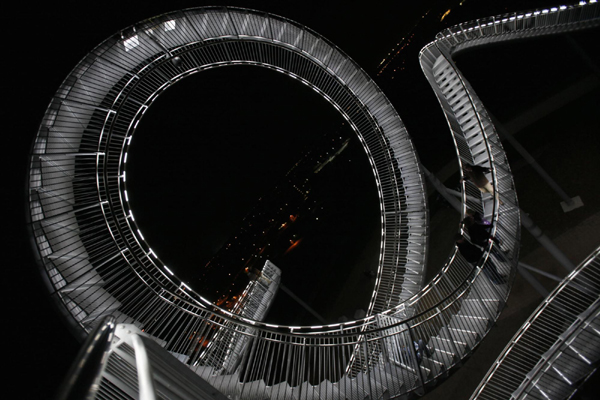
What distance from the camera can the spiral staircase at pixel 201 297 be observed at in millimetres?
6680

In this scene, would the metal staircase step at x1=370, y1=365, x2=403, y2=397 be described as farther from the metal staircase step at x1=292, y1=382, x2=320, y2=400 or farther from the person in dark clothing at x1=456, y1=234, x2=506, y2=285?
the person in dark clothing at x1=456, y1=234, x2=506, y2=285

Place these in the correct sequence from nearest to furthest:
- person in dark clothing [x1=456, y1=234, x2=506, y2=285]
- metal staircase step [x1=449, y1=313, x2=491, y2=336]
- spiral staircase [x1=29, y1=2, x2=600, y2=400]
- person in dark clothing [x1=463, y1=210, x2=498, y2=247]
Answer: spiral staircase [x1=29, y1=2, x2=600, y2=400], metal staircase step [x1=449, y1=313, x2=491, y2=336], person in dark clothing [x1=456, y1=234, x2=506, y2=285], person in dark clothing [x1=463, y1=210, x2=498, y2=247]

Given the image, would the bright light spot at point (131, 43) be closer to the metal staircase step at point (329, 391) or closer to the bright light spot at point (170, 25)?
the bright light spot at point (170, 25)

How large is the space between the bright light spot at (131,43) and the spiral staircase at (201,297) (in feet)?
0.09

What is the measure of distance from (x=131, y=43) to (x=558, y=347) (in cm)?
1200

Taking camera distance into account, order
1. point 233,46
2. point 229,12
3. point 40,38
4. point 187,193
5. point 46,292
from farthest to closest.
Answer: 1. point 187,193
2. point 233,46
3. point 229,12
4. point 40,38
5. point 46,292

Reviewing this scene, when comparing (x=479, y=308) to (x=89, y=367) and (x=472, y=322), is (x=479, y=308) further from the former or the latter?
(x=89, y=367)

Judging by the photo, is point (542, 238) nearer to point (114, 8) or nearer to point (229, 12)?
point (229, 12)

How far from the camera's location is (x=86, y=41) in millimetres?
8250

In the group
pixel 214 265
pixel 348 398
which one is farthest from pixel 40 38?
pixel 348 398

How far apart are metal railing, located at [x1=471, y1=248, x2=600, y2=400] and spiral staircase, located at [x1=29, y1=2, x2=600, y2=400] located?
81 cm

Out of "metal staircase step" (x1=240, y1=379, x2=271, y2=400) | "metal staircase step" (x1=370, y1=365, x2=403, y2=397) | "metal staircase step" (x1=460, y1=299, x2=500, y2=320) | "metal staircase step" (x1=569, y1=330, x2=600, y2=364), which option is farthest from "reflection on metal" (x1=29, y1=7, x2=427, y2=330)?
Result: "metal staircase step" (x1=569, y1=330, x2=600, y2=364)

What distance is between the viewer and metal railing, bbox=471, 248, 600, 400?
614cm

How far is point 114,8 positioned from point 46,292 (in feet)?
23.6
